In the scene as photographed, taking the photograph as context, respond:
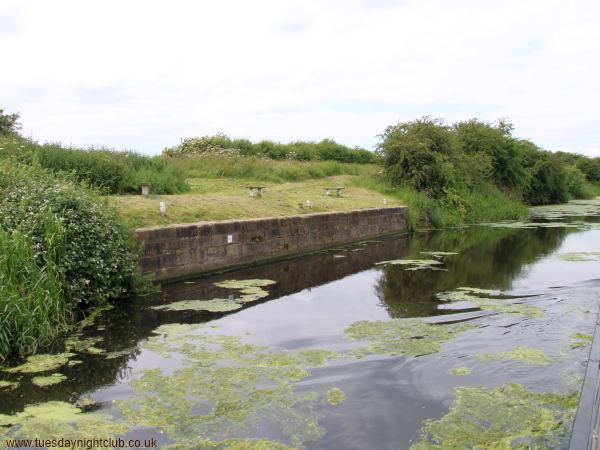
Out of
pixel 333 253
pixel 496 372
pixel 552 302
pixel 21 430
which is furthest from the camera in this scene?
pixel 333 253

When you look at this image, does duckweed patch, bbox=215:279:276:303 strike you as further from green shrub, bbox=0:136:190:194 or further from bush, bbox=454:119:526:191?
bush, bbox=454:119:526:191

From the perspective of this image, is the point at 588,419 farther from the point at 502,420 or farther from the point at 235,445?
the point at 235,445

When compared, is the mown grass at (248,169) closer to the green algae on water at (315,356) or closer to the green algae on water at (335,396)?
the green algae on water at (315,356)

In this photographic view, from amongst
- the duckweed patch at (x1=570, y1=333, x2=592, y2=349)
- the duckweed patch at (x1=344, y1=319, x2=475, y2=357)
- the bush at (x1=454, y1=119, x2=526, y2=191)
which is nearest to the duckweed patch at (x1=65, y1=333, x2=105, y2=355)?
the duckweed patch at (x1=344, y1=319, x2=475, y2=357)

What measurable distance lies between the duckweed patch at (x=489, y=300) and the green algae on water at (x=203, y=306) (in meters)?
3.17

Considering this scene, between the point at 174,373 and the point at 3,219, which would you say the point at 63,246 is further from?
the point at 174,373

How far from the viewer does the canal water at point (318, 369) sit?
13.4 ft

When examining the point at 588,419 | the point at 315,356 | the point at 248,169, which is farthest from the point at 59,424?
the point at 248,169

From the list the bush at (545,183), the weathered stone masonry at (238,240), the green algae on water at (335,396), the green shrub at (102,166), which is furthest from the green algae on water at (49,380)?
the bush at (545,183)

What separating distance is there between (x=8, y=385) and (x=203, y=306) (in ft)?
10.7

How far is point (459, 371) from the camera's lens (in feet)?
17.1

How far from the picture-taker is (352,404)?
177 inches

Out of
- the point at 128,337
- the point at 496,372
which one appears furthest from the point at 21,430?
the point at 496,372

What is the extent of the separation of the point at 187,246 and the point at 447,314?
15.7ft
